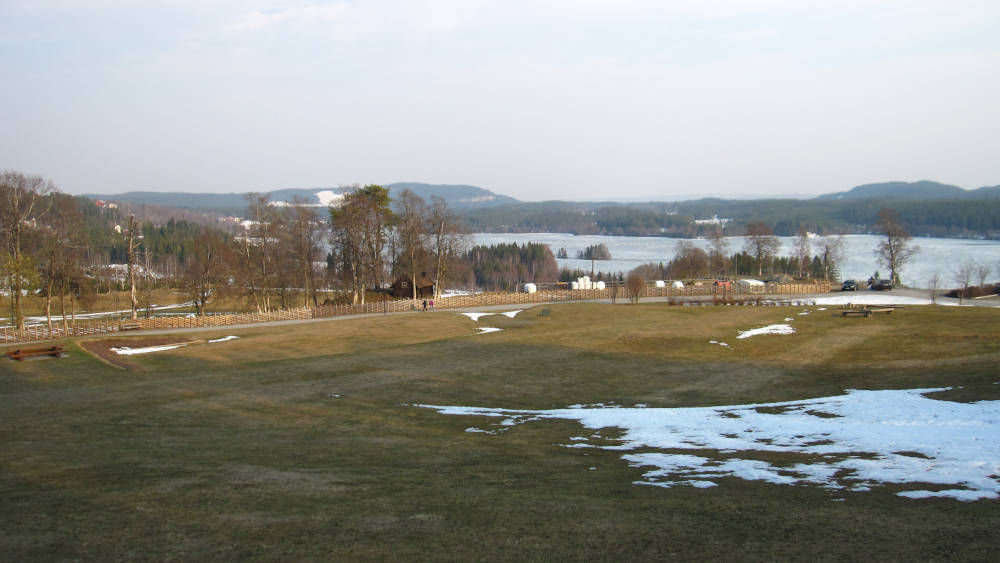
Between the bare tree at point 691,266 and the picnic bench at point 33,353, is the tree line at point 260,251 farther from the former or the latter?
the bare tree at point 691,266

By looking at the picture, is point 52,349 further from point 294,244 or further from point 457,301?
point 457,301

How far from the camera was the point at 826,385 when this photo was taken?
78.0 ft

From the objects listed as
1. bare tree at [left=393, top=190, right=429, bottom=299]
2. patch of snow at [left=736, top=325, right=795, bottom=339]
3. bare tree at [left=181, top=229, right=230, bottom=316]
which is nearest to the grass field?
patch of snow at [left=736, top=325, right=795, bottom=339]

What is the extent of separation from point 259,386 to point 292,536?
18.5 m

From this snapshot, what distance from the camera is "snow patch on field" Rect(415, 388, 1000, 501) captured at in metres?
11.4

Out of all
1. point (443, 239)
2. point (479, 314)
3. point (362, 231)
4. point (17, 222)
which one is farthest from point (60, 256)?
point (443, 239)

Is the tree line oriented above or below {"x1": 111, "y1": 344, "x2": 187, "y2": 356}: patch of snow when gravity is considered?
above

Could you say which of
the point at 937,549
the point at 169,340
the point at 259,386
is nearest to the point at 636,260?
the point at 169,340

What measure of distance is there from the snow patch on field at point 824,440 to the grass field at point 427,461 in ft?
2.59

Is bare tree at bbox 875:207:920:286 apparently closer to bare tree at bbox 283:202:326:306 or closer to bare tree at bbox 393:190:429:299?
bare tree at bbox 393:190:429:299

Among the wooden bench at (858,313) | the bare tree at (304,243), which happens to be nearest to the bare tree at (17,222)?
the bare tree at (304,243)

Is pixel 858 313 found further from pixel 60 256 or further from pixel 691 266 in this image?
pixel 691 266

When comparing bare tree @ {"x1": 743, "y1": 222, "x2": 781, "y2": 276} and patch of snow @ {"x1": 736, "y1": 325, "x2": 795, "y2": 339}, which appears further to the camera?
bare tree @ {"x1": 743, "y1": 222, "x2": 781, "y2": 276}

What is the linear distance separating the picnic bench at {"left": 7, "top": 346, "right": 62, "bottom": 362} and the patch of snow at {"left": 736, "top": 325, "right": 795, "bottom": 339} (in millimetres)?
39602
